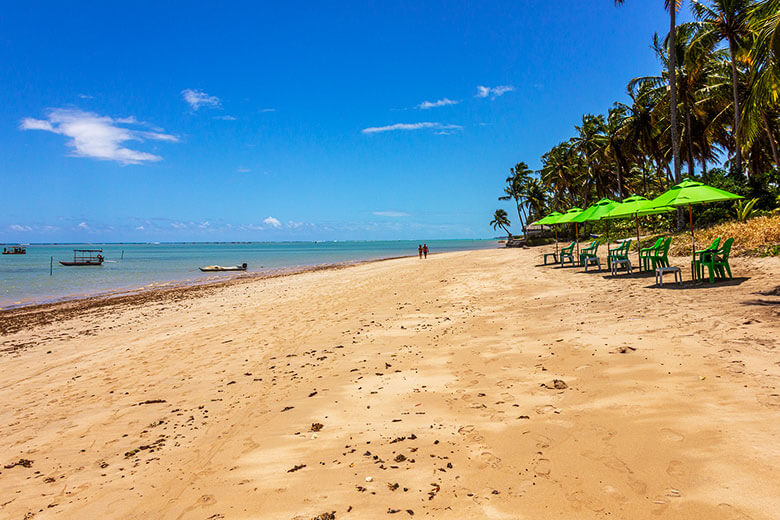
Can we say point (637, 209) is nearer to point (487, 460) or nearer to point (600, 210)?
point (600, 210)

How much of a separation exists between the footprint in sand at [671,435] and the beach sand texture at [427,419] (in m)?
0.02

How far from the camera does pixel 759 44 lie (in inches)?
294

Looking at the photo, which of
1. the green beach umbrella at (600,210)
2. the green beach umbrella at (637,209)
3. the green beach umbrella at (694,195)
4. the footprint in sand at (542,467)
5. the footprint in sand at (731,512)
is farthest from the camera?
the green beach umbrella at (600,210)

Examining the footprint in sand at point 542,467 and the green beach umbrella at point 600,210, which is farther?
the green beach umbrella at point 600,210

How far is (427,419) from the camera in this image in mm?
4039

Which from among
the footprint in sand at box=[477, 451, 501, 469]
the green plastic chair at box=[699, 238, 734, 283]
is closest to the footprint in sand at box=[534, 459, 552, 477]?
the footprint in sand at box=[477, 451, 501, 469]

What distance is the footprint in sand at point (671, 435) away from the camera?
3.18 m

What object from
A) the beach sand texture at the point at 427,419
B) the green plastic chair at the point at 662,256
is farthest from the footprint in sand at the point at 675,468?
the green plastic chair at the point at 662,256

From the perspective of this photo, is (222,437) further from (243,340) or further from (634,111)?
(634,111)

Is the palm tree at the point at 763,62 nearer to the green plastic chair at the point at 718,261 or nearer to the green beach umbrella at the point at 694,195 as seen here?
the green beach umbrella at the point at 694,195

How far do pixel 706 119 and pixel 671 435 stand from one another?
37.6 metres

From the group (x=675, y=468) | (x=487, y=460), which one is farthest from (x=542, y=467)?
(x=675, y=468)

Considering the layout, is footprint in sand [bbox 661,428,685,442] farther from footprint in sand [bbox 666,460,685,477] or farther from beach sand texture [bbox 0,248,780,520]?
footprint in sand [bbox 666,460,685,477]

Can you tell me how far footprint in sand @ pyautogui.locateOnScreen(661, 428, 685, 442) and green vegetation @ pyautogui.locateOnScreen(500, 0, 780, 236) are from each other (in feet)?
24.6
